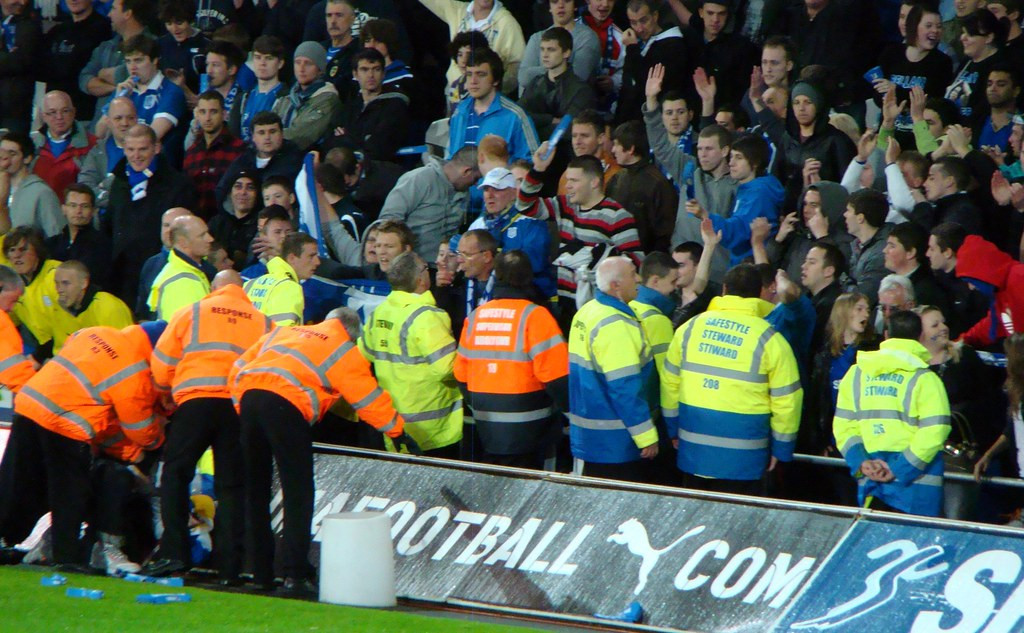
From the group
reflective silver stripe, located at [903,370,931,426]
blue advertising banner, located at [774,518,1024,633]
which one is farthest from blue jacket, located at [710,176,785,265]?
blue advertising banner, located at [774,518,1024,633]

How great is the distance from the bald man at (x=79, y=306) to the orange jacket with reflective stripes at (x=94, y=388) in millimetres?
2608

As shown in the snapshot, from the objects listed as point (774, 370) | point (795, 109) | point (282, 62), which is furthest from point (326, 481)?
point (282, 62)

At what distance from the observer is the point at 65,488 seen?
9.74 metres

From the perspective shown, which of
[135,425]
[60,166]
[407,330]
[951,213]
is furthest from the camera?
[60,166]

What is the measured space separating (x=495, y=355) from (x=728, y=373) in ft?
4.97

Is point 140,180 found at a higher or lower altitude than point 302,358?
higher

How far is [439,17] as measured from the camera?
1557cm

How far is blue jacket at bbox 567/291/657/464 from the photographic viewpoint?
30.9ft

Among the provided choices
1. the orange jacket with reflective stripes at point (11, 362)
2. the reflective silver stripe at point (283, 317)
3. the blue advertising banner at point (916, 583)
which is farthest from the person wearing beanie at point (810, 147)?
the orange jacket with reflective stripes at point (11, 362)

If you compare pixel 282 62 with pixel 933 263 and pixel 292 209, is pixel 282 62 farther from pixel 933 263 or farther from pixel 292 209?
pixel 933 263

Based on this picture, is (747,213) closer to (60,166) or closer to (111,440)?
(111,440)

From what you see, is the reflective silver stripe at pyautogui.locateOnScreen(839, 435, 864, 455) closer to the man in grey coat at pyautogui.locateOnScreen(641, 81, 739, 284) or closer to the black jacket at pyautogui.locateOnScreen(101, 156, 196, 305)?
the man in grey coat at pyautogui.locateOnScreen(641, 81, 739, 284)

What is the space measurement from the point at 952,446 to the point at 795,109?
3555 mm

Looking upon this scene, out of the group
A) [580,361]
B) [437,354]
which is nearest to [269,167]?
[437,354]
